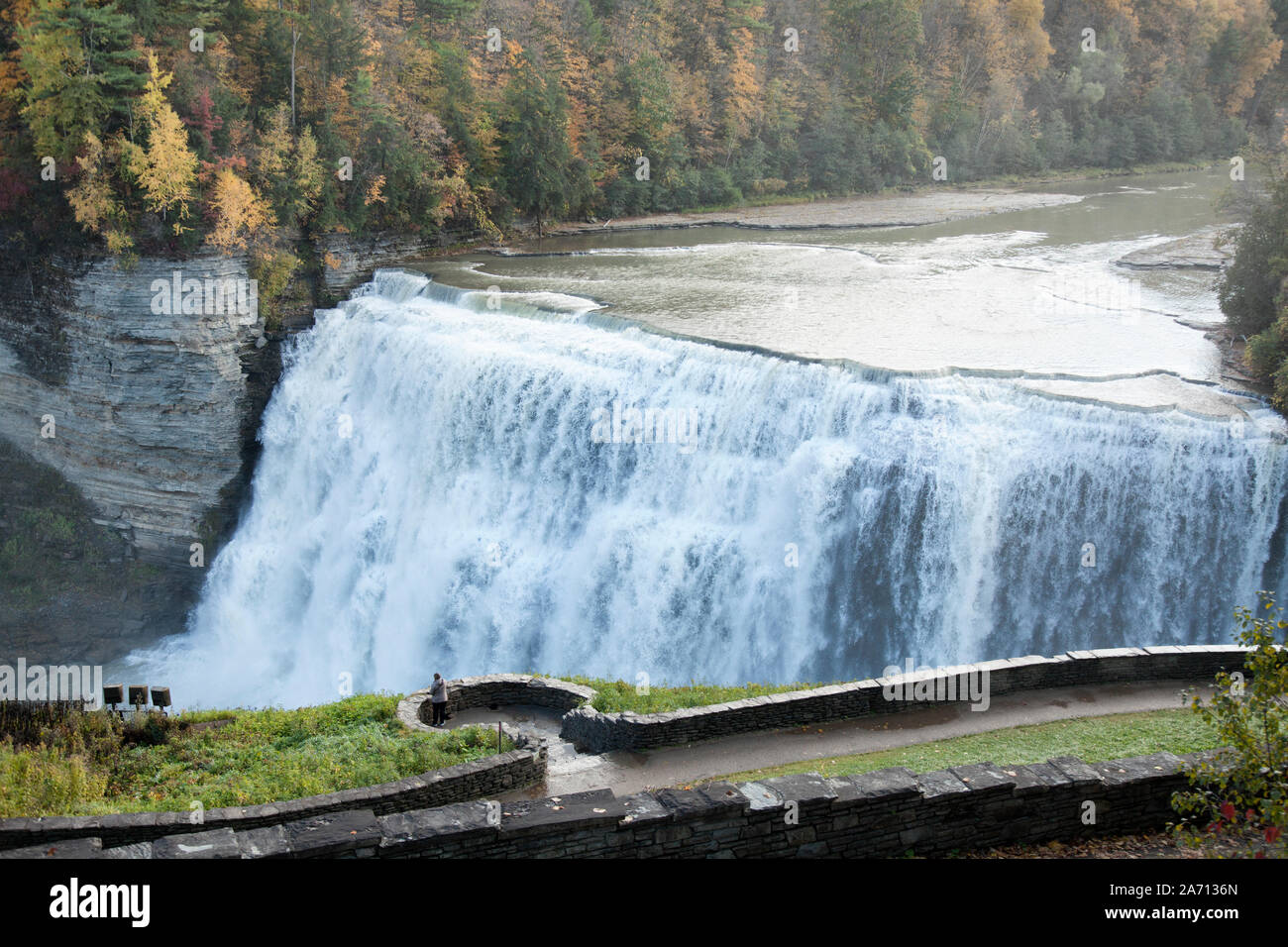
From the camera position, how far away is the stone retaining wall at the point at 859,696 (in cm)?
1077

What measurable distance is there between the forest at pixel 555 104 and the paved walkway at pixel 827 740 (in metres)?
18.2

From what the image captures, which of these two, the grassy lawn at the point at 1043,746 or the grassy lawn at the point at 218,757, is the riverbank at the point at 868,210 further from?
the grassy lawn at the point at 1043,746

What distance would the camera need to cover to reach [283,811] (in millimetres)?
8438

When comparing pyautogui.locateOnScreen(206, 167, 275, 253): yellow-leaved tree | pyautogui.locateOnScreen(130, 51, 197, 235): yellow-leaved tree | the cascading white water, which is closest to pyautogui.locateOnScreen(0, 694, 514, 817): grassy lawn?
the cascading white water

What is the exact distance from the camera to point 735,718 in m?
10.9

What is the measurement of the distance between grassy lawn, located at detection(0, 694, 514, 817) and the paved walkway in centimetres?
90

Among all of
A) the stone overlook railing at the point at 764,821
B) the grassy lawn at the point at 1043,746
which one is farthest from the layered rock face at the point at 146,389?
the grassy lawn at the point at 1043,746

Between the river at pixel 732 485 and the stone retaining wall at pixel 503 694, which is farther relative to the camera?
the river at pixel 732 485

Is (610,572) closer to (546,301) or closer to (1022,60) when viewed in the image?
(546,301)

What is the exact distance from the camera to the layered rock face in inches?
920

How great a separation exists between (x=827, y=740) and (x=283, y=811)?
17.8ft

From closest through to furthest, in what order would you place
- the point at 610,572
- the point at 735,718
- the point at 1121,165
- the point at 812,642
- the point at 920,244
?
the point at 735,718 < the point at 812,642 < the point at 610,572 < the point at 920,244 < the point at 1121,165
